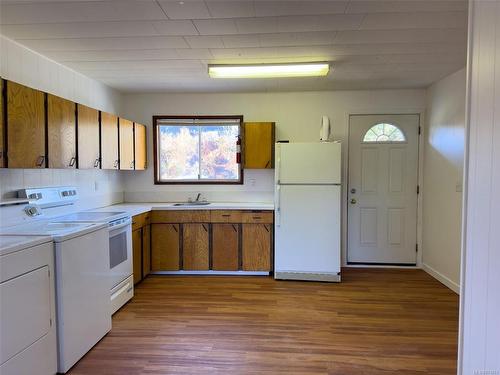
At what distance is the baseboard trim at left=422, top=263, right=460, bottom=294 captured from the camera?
3.48 m

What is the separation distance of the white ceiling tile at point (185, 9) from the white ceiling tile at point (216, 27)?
0.10 metres

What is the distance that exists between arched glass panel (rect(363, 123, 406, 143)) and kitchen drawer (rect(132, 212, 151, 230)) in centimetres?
306

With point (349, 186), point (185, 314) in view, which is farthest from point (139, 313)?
point (349, 186)

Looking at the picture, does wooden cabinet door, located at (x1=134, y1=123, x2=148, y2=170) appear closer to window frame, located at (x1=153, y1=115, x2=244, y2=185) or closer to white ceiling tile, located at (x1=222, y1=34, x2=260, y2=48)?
window frame, located at (x1=153, y1=115, x2=244, y2=185)

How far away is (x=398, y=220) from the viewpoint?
4363 mm

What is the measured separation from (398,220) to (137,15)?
392 cm

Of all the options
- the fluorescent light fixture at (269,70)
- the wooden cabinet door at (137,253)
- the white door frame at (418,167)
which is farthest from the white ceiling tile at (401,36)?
the wooden cabinet door at (137,253)

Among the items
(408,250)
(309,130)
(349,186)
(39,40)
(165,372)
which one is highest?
(39,40)

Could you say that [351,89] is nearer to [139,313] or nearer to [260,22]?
[260,22]

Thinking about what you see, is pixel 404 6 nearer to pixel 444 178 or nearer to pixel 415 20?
pixel 415 20

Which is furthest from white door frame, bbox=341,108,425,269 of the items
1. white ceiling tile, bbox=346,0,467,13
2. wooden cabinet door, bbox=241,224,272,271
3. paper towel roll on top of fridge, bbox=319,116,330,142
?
white ceiling tile, bbox=346,0,467,13

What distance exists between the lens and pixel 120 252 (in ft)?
10.1

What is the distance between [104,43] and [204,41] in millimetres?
870

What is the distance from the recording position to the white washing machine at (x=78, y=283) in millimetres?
2062
